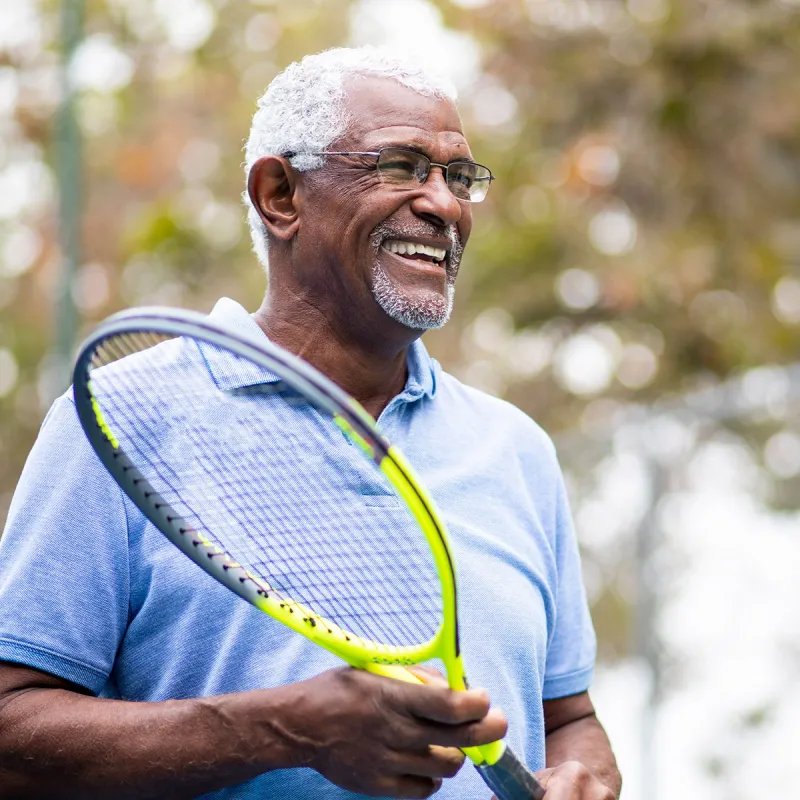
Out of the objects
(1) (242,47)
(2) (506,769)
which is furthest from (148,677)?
(1) (242,47)

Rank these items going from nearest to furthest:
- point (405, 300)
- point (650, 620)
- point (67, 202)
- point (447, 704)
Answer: point (447, 704), point (405, 300), point (650, 620), point (67, 202)

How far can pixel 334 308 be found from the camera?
9.81 feet

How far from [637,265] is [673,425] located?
7330 mm

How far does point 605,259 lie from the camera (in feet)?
44.9

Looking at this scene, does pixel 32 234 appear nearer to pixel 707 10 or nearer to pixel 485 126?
pixel 485 126

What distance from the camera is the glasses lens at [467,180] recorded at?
9.80ft

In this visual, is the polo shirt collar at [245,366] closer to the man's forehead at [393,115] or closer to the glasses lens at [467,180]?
the glasses lens at [467,180]

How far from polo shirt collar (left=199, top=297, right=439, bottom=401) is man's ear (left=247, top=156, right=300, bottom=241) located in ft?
0.68

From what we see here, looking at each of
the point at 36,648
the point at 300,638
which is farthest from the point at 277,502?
the point at 36,648

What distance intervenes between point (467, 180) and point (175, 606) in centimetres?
114

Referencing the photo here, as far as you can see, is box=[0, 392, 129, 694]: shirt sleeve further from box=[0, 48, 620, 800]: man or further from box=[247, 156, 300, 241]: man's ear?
box=[247, 156, 300, 241]: man's ear

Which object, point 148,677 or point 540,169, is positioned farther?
point 540,169

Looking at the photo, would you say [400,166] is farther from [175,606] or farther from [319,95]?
[175,606]

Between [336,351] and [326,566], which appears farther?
[336,351]
